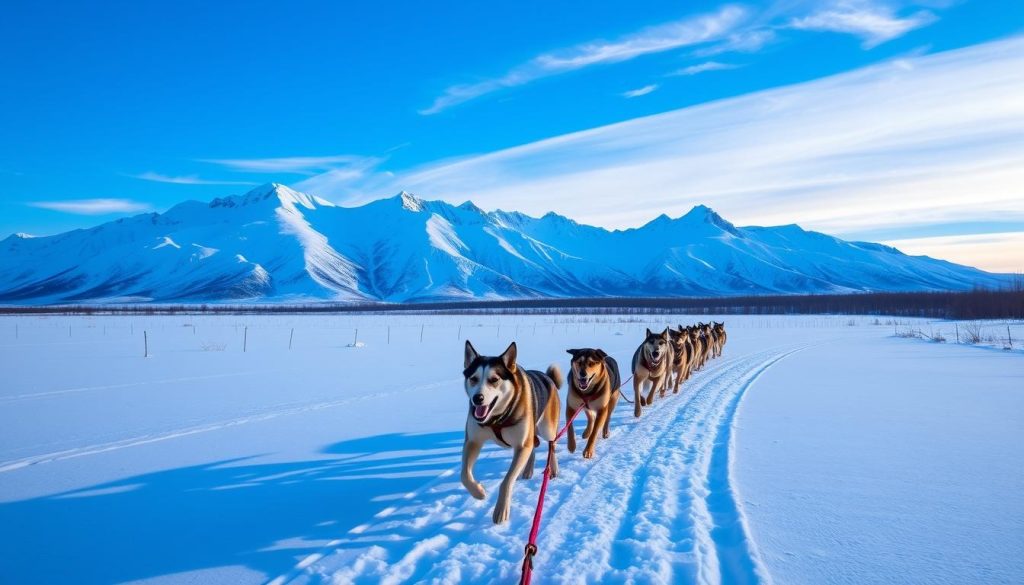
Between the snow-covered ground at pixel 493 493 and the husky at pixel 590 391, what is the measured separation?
1.30ft

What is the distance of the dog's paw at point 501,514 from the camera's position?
4668mm

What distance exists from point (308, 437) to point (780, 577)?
22.0 feet

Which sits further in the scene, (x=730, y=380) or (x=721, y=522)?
(x=730, y=380)

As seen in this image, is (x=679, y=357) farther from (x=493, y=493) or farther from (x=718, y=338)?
(x=718, y=338)

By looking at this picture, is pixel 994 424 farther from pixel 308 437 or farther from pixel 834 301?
pixel 834 301

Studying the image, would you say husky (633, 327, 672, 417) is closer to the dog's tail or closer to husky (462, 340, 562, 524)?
the dog's tail

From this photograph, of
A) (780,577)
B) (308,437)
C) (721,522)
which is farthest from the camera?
(308,437)

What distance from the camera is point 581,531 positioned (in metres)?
4.44

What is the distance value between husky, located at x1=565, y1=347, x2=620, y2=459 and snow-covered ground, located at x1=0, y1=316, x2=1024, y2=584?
0.40 meters

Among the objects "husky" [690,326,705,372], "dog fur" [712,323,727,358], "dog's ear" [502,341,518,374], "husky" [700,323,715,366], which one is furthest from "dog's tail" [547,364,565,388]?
"dog fur" [712,323,727,358]

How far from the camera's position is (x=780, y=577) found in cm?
363

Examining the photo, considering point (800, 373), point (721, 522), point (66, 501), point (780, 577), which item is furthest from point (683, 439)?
point (800, 373)

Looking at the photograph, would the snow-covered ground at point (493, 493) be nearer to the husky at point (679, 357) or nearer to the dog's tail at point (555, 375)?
the dog's tail at point (555, 375)

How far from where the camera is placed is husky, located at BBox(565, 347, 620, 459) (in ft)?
23.0
